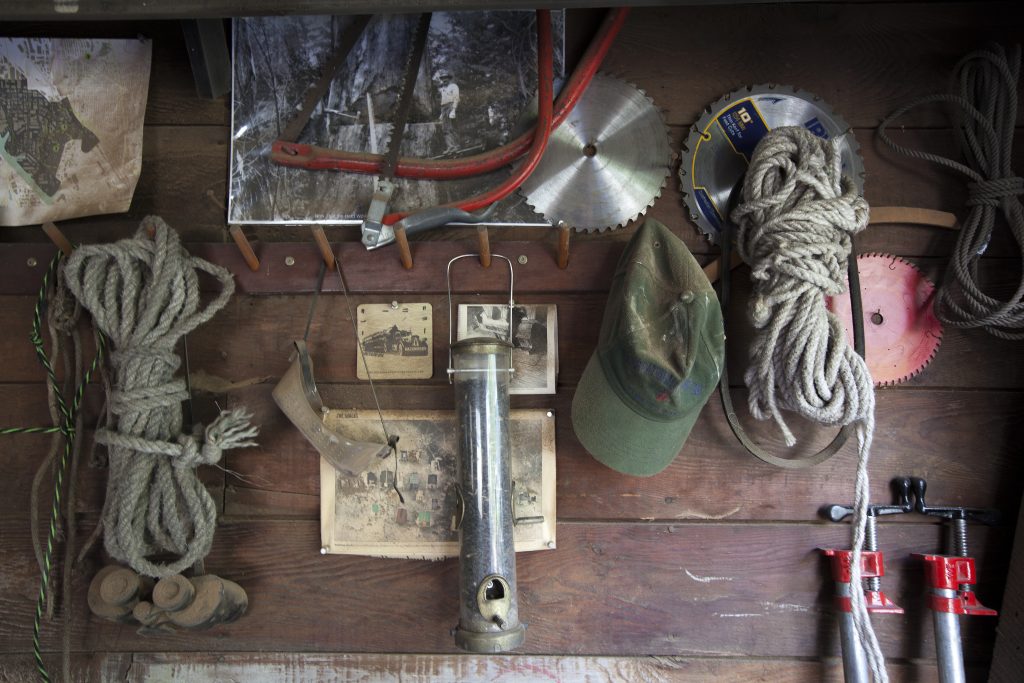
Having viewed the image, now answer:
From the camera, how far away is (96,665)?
3.93 feet

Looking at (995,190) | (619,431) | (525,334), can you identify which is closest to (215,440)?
(525,334)

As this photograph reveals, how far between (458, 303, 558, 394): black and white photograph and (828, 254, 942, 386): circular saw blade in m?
0.50

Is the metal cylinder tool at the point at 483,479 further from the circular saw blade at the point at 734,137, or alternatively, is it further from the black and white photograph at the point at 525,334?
the circular saw blade at the point at 734,137

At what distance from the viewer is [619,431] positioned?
42.4 inches

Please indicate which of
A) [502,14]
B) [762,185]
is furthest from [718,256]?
[502,14]

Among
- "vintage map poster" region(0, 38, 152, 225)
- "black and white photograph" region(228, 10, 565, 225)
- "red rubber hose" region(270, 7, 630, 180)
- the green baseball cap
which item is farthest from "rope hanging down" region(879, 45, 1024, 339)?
"vintage map poster" region(0, 38, 152, 225)

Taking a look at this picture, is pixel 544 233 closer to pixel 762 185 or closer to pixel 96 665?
pixel 762 185

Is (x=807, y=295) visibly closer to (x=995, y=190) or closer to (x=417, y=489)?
(x=995, y=190)

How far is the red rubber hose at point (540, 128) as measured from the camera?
117 centimetres

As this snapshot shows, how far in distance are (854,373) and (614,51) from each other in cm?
70

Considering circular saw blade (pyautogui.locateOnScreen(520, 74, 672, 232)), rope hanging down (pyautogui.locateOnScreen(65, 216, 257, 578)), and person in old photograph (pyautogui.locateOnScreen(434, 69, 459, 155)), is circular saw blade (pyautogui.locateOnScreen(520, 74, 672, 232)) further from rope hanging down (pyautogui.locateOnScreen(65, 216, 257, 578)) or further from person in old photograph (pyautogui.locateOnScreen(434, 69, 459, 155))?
rope hanging down (pyautogui.locateOnScreen(65, 216, 257, 578))

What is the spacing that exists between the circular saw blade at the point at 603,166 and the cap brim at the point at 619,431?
0.92ft

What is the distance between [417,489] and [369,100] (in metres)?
0.70

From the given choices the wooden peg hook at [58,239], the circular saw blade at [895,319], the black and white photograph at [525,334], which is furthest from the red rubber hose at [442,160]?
the circular saw blade at [895,319]
